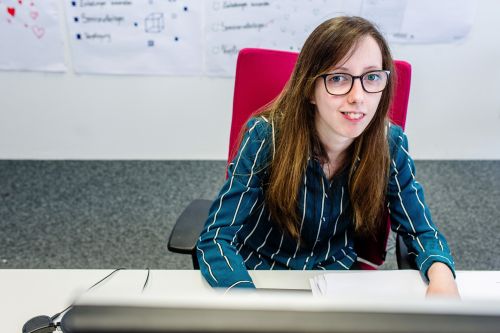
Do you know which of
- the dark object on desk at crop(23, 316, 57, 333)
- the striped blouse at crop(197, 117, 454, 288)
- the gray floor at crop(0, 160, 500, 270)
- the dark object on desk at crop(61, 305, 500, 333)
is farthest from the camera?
the gray floor at crop(0, 160, 500, 270)

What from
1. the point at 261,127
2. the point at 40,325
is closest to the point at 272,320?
the point at 40,325

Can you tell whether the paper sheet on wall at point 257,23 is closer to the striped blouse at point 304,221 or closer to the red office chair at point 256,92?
the red office chair at point 256,92

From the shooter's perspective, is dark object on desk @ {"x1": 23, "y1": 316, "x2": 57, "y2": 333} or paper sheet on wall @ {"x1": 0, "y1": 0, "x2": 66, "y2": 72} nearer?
dark object on desk @ {"x1": 23, "y1": 316, "x2": 57, "y2": 333}

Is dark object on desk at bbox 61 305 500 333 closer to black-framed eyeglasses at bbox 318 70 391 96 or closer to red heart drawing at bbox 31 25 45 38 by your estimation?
black-framed eyeglasses at bbox 318 70 391 96

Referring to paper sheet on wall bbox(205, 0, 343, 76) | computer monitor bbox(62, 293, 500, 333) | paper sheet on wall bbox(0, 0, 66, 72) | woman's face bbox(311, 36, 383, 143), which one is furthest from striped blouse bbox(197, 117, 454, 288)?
paper sheet on wall bbox(0, 0, 66, 72)

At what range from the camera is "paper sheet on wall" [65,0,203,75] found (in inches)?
78.0

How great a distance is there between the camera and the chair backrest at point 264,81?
979 mm

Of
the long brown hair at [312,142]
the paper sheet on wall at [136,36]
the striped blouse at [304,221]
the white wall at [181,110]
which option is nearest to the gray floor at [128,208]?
the white wall at [181,110]

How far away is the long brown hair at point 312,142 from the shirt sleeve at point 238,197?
0.03m

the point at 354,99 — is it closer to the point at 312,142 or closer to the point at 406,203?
the point at 312,142

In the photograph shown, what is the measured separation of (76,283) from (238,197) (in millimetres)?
375

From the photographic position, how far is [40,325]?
68 cm

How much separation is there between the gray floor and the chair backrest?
949 mm

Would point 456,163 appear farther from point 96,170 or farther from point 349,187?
point 96,170
